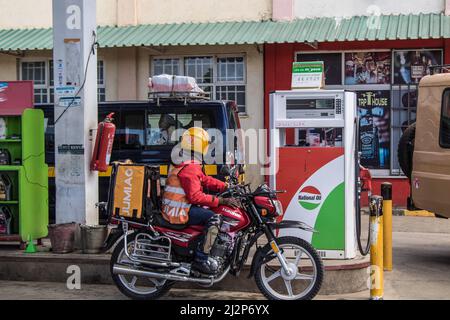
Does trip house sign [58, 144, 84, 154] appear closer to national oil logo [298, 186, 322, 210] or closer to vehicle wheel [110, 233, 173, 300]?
vehicle wheel [110, 233, 173, 300]

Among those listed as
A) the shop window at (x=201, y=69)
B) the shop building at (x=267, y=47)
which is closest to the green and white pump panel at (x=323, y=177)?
the shop building at (x=267, y=47)

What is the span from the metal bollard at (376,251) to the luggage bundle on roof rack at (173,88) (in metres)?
4.50

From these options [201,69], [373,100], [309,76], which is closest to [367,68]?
[373,100]

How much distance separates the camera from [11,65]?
17.1 metres

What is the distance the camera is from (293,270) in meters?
6.54

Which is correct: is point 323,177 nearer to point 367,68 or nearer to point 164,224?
point 164,224

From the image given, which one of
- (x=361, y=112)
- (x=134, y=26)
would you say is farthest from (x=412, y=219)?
(x=134, y=26)

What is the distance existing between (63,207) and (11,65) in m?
10.00

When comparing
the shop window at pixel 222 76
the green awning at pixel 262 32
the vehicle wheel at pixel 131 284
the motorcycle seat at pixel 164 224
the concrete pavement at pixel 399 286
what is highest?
the green awning at pixel 262 32

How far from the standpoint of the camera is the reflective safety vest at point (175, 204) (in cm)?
670

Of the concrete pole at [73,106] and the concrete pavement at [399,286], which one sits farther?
the concrete pole at [73,106]

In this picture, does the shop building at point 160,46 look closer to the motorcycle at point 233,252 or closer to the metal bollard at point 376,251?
the metal bollard at point 376,251

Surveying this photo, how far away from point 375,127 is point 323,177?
8.44m
